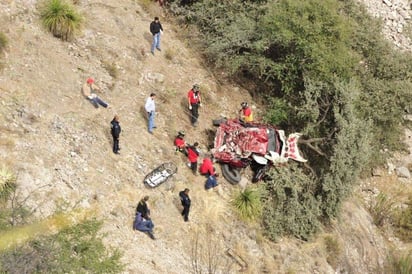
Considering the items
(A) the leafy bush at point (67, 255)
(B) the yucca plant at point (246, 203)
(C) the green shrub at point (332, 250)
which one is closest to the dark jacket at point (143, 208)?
(A) the leafy bush at point (67, 255)

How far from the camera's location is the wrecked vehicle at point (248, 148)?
17.2m

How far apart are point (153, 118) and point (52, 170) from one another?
152 inches

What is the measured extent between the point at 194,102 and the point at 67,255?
6.91 meters

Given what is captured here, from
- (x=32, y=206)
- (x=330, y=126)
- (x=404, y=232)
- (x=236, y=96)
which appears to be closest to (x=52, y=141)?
(x=32, y=206)

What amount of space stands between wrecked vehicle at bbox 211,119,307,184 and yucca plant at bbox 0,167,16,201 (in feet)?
20.6

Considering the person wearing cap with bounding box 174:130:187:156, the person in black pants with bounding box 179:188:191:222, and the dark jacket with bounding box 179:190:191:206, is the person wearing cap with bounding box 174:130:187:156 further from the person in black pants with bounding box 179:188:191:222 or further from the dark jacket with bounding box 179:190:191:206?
the dark jacket with bounding box 179:190:191:206

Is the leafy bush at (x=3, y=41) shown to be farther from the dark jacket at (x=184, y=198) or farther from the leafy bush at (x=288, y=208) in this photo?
the leafy bush at (x=288, y=208)

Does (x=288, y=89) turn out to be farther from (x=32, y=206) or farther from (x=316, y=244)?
(x=32, y=206)

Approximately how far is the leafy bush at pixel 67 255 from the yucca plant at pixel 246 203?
15.2 feet

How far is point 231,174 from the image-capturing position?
17375 millimetres

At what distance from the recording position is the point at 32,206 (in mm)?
13594

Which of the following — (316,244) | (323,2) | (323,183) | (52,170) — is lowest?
(316,244)

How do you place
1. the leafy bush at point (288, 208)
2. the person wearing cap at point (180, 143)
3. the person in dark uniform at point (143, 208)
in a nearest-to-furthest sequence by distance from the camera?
the person in dark uniform at point (143, 208) < the person wearing cap at point (180, 143) < the leafy bush at point (288, 208)

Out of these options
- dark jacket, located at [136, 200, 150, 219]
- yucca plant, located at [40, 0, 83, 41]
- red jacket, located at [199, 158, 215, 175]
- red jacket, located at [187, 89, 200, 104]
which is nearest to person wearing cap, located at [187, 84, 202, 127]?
red jacket, located at [187, 89, 200, 104]
